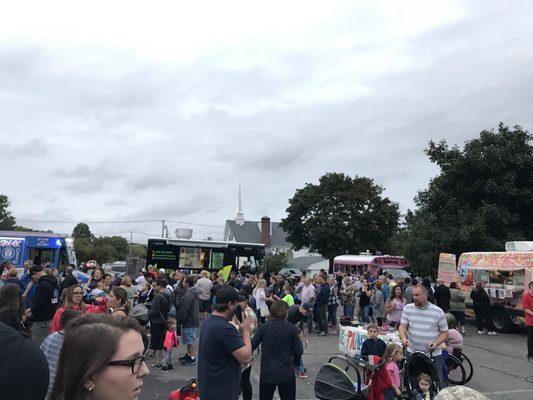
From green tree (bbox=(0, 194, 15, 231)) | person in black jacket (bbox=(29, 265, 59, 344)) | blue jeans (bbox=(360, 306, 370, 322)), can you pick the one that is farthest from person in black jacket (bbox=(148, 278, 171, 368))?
green tree (bbox=(0, 194, 15, 231))

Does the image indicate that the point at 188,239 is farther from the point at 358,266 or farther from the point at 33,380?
the point at 33,380

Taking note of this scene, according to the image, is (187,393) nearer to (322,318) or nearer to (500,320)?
(322,318)

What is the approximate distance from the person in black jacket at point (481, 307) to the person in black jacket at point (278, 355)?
457 inches

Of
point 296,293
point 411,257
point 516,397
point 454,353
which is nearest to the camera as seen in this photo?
point 516,397

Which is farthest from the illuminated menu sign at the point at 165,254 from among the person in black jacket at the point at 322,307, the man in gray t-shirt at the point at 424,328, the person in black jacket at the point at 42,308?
the man in gray t-shirt at the point at 424,328

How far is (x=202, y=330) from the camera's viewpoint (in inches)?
173

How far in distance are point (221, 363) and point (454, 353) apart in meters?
6.13

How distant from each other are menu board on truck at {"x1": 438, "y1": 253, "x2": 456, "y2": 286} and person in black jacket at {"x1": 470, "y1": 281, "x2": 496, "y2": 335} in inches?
117

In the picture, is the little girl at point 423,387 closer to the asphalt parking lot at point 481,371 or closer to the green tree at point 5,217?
the asphalt parking lot at point 481,371

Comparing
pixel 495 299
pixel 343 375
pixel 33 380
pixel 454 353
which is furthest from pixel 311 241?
pixel 33 380

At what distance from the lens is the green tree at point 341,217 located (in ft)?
154

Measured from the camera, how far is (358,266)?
1197 inches

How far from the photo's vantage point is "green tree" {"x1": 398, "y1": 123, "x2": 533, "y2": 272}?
21359mm

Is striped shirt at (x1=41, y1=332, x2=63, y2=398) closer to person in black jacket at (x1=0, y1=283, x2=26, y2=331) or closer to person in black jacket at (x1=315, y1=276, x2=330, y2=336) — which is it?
person in black jacket at (x1=0, y1=283, x2=26, y2=331)
